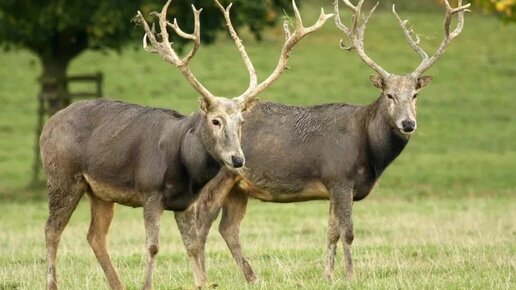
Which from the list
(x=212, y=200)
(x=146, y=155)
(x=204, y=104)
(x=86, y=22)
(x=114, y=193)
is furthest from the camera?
(x=86, y=22)

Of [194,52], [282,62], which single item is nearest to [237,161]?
[194,52]

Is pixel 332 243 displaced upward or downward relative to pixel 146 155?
downward

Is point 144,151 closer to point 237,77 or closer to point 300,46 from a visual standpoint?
point 237,77

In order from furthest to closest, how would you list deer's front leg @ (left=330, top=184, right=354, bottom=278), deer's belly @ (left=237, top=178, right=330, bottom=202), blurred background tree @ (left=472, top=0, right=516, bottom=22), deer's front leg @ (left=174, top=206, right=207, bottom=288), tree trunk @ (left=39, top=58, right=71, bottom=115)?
tree trunk @ (left=39, top=58, right=71, bottom=115), blurred background tree @ (left=472, top=0, right=516, bottom=22), deer's belly @ (left=237, top=178, right=330, bottom=202), deer's front leg @ (left=330, top=184, right=354, bottom=278), deer's front leg @ (left=174, top=206, right=207, bottom=288)

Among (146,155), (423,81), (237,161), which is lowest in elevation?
(423,81)

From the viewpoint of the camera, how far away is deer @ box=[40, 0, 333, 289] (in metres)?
10.9

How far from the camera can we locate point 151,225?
1107cm

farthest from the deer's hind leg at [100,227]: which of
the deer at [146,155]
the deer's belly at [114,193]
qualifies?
the deer's belly at [114,193]

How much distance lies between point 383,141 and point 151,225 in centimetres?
312

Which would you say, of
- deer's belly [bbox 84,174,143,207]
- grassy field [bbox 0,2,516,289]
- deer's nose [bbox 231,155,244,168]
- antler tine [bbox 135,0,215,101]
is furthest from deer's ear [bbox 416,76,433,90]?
deer's belly [bbox 84,174,143,207]

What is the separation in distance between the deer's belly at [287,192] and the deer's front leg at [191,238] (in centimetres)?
200

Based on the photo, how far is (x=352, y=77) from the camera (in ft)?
143

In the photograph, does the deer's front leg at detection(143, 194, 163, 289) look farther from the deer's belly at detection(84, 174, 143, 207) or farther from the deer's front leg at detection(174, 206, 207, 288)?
the deer's front leg at detection(174, 206, 207, 288)

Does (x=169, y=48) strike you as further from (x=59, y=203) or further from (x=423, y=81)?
(x=423, y=81)
